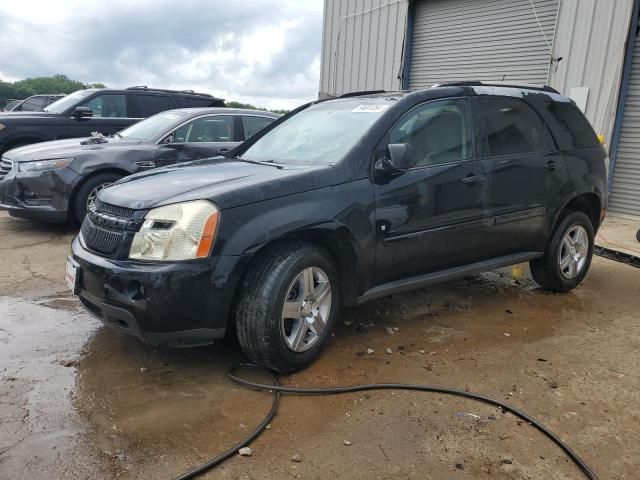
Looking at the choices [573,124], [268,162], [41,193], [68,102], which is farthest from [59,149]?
[573,124]

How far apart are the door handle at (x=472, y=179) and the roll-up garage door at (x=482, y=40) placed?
617cm

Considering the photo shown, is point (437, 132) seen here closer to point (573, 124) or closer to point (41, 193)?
point (573, 124)

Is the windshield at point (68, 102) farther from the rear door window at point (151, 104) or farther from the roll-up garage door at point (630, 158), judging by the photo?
the roll-up garage door at point (630, 158)

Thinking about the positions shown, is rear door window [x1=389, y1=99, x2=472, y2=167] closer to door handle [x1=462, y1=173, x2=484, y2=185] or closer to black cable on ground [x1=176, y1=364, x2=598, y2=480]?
door handle [x1=462, y1=173, x2=484, y2=185]

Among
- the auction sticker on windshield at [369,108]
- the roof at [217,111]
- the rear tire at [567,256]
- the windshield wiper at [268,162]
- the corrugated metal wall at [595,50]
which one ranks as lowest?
the rear tire at [567,256]

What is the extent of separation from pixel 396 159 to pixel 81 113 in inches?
265

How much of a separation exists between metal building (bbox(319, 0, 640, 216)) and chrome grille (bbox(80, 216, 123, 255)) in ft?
17.9

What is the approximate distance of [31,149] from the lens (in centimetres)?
660

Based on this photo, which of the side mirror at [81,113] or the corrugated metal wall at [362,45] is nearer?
the side mirror at [81,113]

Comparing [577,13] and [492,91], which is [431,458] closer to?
[492,91]

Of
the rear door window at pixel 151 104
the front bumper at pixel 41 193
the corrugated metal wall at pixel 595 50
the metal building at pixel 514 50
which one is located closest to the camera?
the front bumper at pixel 41 193

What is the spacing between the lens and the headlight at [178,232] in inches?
114

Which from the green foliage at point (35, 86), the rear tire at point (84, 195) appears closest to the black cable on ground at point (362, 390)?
the rear tire at point (84, 195)

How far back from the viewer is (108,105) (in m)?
9.24
